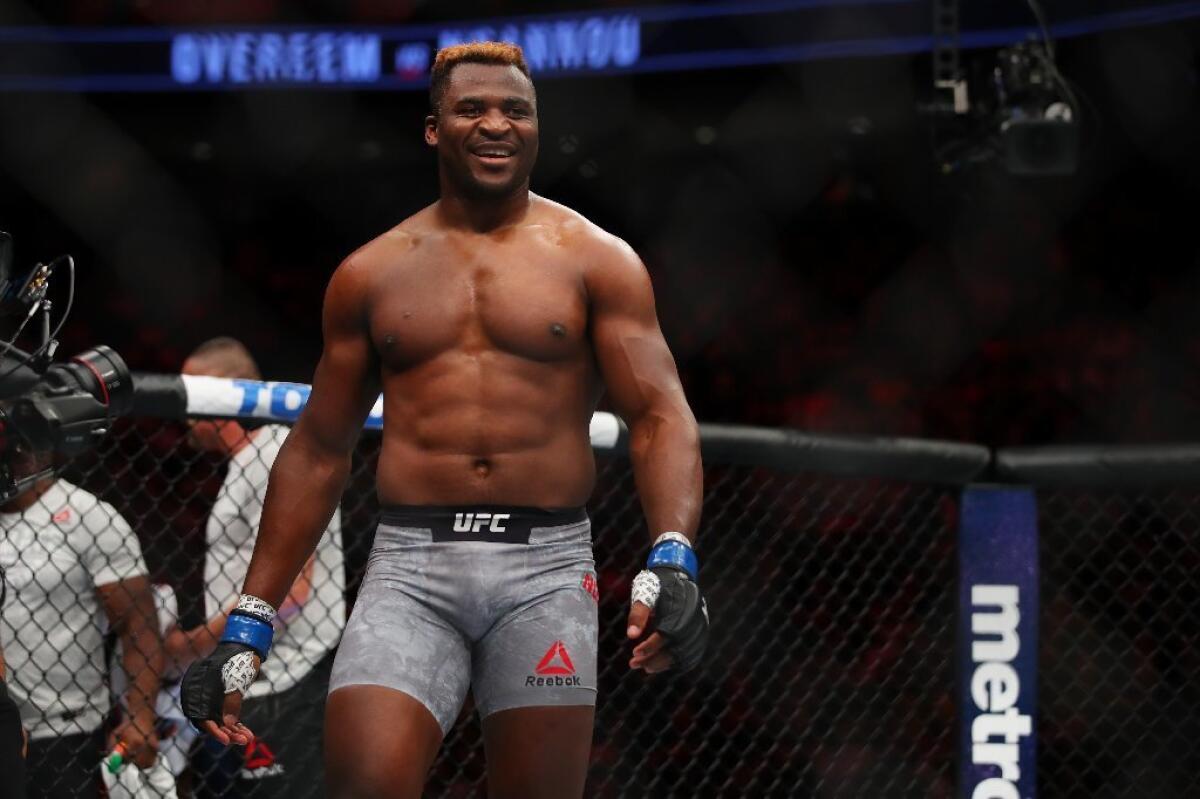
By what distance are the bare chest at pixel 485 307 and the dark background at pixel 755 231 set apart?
120 inches

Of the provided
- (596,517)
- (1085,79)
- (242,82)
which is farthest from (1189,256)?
(242,82)

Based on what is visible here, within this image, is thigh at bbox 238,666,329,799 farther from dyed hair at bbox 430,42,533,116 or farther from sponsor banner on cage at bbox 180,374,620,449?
dyed hair at bbox 430,42,533,116

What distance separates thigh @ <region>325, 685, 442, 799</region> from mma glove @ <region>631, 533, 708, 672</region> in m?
0.39

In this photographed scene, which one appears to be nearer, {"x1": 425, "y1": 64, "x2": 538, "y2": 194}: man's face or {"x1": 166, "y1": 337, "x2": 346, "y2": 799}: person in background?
{"x1": 425, "y1": 64, "x2": 538, "y2": 194}: man's face

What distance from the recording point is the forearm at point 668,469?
93.0 inches

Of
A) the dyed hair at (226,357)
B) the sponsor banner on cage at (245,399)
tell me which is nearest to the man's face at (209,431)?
the dyed hair at (226,357)

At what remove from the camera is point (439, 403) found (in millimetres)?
2473

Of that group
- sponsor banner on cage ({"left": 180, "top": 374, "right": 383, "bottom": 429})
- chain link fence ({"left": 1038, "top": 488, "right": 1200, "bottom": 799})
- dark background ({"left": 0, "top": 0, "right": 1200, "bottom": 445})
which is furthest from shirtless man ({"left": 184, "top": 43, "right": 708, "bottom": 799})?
dark background ({"left": 0, "top": 0, "right": 1200, "bottom": 445})

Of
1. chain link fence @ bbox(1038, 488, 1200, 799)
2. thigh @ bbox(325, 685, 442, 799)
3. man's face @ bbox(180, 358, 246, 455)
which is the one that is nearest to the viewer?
thigh @ bbox(325, 685, 442, 799)

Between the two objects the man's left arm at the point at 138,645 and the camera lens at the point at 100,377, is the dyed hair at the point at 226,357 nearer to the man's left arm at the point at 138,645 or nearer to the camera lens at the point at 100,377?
the man's left arm at the point at 138,645

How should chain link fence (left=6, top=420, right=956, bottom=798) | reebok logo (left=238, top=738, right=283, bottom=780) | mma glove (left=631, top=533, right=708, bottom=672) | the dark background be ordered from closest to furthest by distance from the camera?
mma glove (left=631, top=533, right=708, bottom=672)
reebok logo (left=238, top=738, right=283, bottom=780)
chain link fence (left=6, top=420, right=956, bottom=798)
the dark background

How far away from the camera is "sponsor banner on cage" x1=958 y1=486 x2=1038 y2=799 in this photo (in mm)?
3316

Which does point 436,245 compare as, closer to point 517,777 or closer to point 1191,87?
point 517,777

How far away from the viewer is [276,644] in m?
3.52
